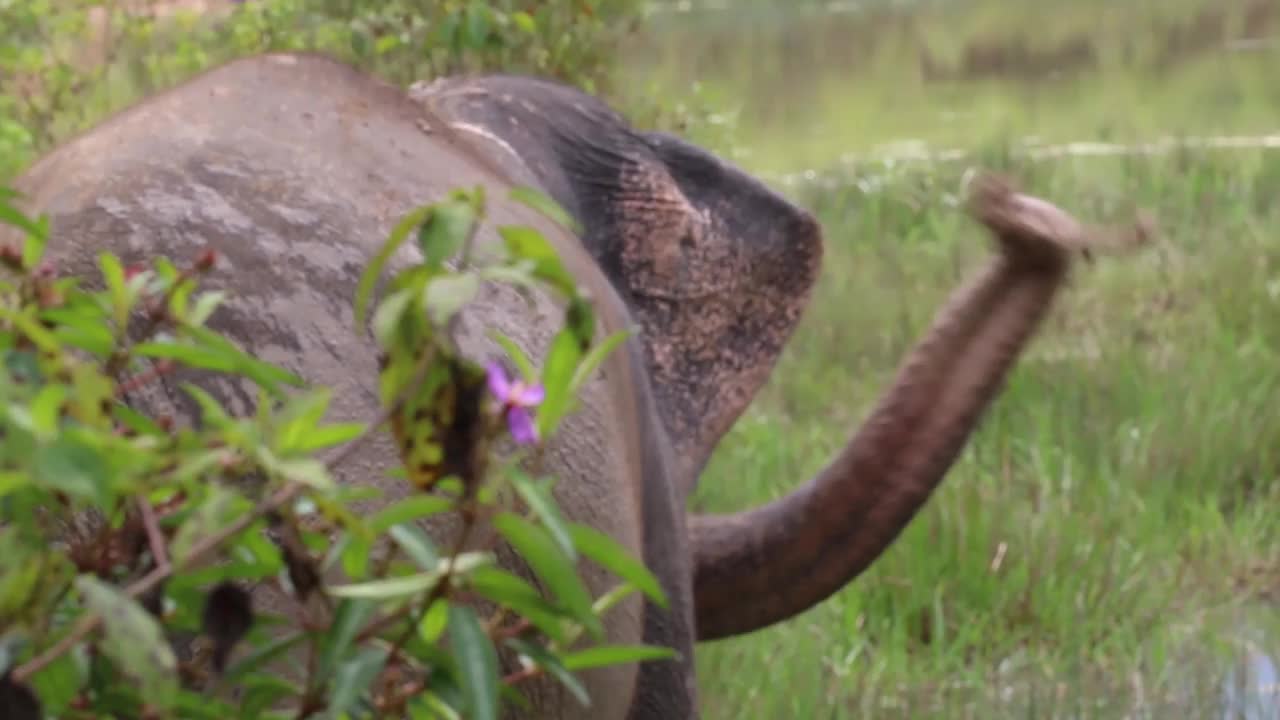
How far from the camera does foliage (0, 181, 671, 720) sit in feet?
3.00

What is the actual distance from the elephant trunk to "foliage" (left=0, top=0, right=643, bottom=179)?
1.68 m

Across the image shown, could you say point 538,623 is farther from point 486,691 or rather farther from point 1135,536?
point 1135,536

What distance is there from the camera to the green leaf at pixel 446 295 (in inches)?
37.1

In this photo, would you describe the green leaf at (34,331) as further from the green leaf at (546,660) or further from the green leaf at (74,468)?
the green leaf at (546,660)

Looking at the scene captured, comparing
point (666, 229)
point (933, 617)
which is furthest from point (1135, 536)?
point (666, 229)

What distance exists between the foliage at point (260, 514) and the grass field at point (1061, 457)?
2.20 meters

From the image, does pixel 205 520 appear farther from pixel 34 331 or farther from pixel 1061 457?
pixel 1061 457

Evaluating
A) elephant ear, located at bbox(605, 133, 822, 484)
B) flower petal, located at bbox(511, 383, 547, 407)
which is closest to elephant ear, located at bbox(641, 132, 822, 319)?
elephant ear, located at bbox(605, 133, 822, 484)

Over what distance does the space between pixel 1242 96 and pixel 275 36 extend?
19.1 feet

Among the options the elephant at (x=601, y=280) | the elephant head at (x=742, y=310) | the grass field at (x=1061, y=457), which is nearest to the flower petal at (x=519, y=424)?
the elephant at (x=601, y=280)

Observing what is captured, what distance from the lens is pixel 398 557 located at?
1.47m

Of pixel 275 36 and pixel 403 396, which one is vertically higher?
pixel 403 396

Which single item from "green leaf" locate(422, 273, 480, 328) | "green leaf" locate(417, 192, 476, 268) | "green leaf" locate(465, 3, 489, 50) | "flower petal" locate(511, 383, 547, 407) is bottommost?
"green leaf" locate(465, 3, 489, 50)

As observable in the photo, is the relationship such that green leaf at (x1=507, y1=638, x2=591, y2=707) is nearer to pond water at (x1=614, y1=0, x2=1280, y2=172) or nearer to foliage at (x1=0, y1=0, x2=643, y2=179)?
foliage at (x1=0, y1=0, x2=643, y2=179)
